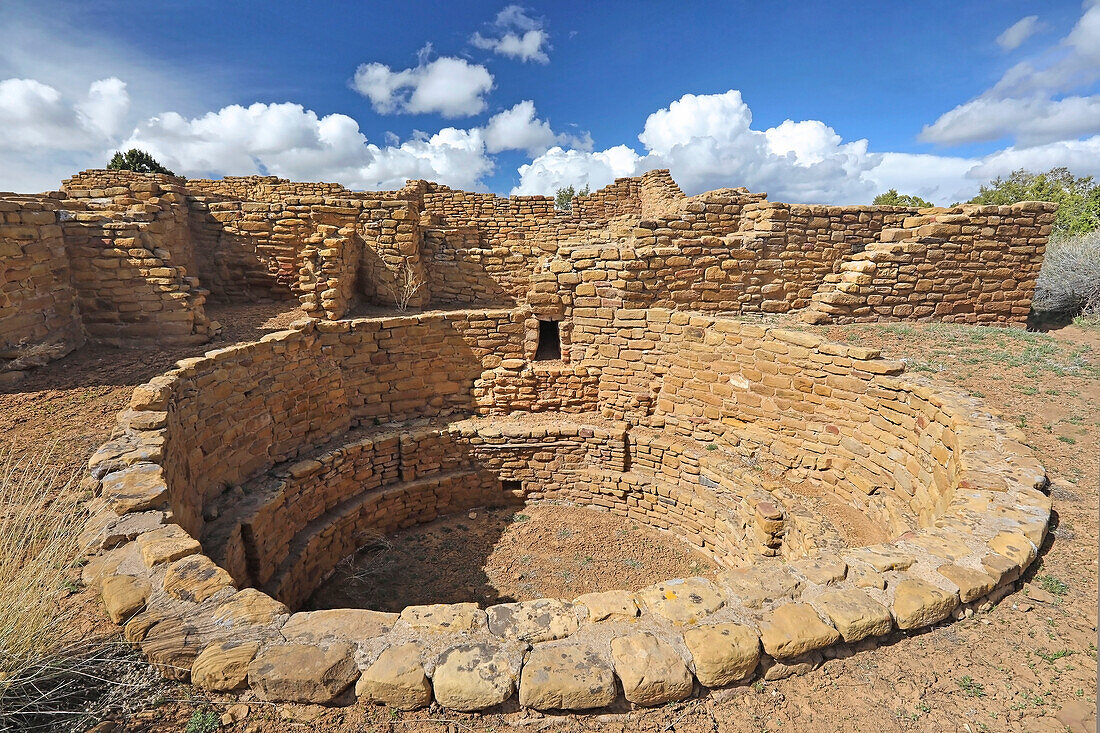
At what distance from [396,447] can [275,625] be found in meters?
5.63

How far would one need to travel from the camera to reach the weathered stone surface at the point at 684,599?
120 inches

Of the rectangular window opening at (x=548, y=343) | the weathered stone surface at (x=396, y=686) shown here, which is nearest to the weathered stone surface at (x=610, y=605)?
the weathered stone surface at (x=396, y=686)

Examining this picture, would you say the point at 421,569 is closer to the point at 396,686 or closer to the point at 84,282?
the point at 396,686

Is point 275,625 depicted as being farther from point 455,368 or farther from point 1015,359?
point 1015,359

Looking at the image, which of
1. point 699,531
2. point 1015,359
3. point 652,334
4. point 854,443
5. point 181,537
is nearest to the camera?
point 181,537

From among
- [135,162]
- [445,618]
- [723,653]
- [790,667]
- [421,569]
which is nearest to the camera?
[723,653]

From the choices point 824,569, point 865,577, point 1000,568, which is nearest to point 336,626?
point 824,569

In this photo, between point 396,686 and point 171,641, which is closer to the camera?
point 396,686

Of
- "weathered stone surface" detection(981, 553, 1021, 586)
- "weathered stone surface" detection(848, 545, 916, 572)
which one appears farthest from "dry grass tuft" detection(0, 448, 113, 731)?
"weathered stone surface" detection(981, 553, 1021, 586)

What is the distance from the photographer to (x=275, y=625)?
2.94 metres

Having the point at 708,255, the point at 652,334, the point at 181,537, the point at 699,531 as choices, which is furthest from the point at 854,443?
the point at 181,537

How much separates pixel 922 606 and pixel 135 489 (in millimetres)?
5912

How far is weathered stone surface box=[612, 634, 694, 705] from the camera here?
259cm

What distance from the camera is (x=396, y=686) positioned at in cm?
256
